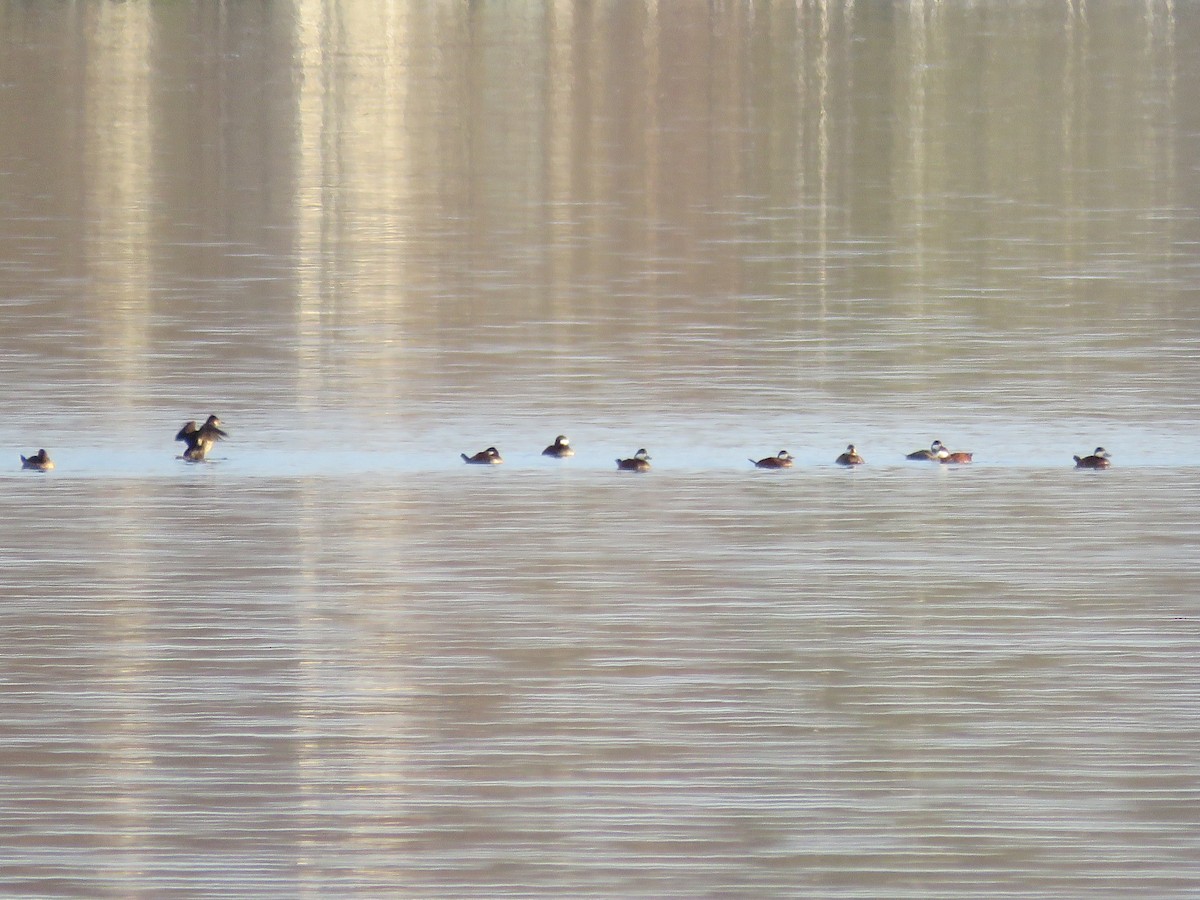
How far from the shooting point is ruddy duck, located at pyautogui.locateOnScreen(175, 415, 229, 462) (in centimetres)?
2377

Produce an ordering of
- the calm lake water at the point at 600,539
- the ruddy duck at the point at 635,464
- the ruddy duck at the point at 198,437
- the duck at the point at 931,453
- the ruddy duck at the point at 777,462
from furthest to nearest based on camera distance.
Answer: the ruddy duck at the point at 198,437, the duck at the point at 931,453, the ruddy duck at the point at 777,462, the ruddy duck at the point at 635,464, the calm lake water at the point at 600,539

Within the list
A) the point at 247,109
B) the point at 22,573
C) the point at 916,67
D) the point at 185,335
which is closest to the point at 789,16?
the point at 916,67

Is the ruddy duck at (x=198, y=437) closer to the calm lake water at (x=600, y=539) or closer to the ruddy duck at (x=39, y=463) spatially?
the calm lake water at (x=600, y=539)

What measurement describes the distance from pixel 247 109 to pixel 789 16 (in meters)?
66.2

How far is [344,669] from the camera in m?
16.5

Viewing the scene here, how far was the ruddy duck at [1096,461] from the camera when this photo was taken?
919 inches

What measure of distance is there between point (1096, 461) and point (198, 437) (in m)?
7.34

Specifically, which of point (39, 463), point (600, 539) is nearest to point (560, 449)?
point (600, 539)

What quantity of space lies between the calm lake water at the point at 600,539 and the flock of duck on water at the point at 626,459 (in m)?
0.20

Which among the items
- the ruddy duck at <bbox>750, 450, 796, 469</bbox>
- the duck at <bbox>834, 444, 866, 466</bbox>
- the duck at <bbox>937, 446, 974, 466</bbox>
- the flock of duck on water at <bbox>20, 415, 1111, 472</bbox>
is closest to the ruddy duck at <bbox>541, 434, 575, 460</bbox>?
the flock of duck on water at <bbox>20, 415, 1111, 472</bbox>

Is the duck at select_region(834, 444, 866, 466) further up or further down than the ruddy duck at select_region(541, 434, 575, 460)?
further down

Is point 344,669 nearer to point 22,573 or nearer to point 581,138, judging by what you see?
point 22,573

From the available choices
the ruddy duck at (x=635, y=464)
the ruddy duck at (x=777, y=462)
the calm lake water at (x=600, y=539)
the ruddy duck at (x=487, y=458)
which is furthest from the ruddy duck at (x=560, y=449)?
the ruddy duck at (x=777, y=462)

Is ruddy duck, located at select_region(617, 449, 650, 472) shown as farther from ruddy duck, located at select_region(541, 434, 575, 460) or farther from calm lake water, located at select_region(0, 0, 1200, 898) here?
ruddy duck, located at select_region(541, 434, 575, 460)
